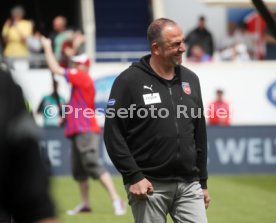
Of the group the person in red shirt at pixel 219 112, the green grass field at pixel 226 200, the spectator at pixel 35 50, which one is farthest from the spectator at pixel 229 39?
the green grass field at pixel 226 200

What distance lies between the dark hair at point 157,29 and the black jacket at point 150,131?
226mm

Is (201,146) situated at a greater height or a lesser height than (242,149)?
greater

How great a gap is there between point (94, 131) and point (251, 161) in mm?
6700

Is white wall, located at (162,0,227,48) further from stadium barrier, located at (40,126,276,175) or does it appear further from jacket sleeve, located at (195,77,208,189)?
jacket sleeve, located at (195,77,208,189)

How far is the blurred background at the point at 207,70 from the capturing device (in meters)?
14.9

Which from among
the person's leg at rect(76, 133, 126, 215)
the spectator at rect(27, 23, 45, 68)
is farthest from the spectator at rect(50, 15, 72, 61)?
the person's leg at rect(76, 133, 126, 215)

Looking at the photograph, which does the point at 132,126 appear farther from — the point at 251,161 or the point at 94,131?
the point at 251,161

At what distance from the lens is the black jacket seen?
6.34 meters

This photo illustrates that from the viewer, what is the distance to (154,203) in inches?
252

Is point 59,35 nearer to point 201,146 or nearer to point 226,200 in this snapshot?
point 226,200

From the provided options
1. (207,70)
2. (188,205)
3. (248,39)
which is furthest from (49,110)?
(188,205)

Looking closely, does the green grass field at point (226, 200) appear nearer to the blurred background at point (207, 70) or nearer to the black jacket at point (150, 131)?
the blurred background at point (207, 70)

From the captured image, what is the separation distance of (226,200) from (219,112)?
287 inches

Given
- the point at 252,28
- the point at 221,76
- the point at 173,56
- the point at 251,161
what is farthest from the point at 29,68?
the point at 173,56
